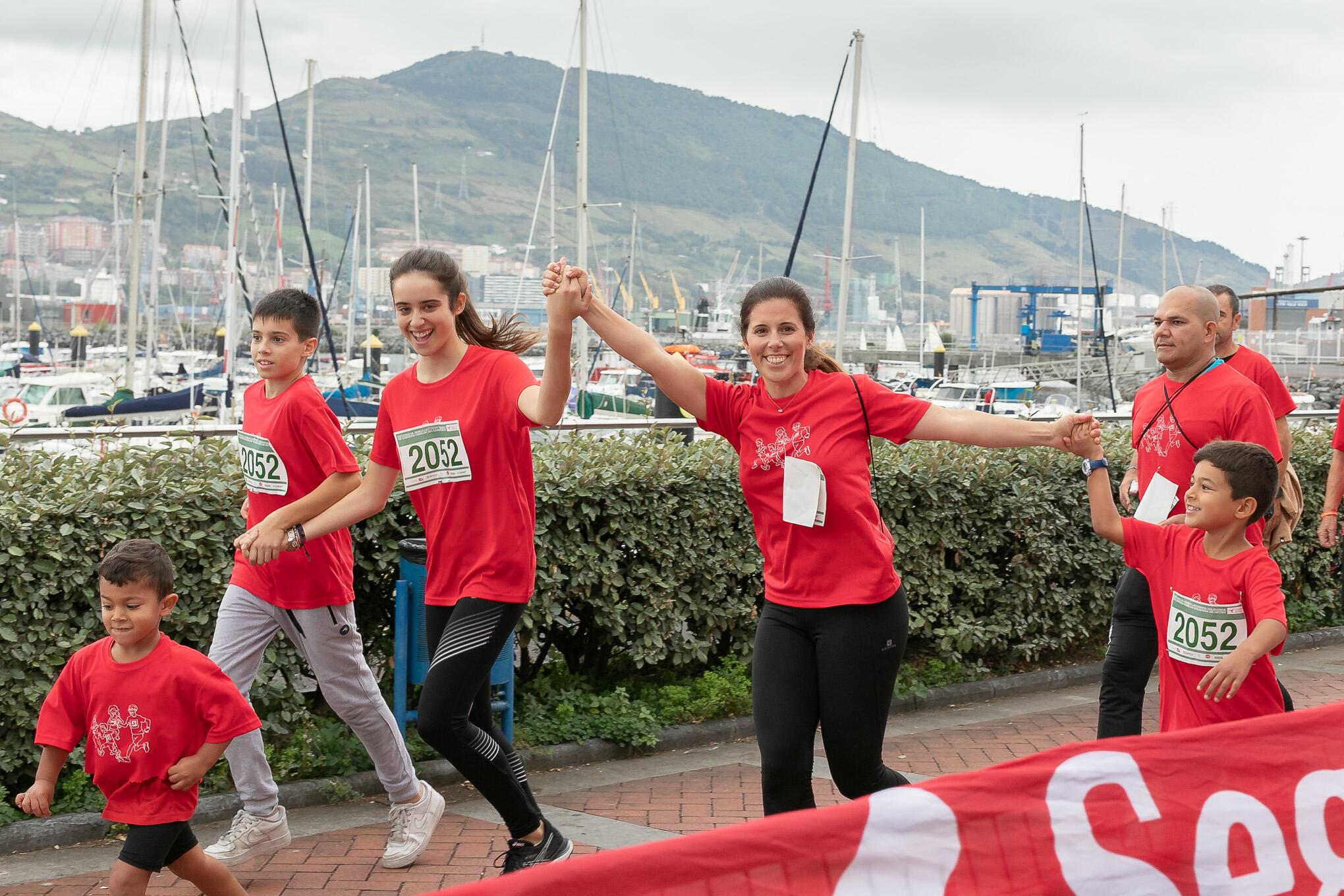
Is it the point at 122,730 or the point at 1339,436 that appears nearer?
the point at 122,730

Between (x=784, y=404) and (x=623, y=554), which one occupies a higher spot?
(x=784, y=404)

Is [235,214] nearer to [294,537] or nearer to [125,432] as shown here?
[125,432]

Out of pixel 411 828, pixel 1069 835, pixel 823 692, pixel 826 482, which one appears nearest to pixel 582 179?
pixel 411 828

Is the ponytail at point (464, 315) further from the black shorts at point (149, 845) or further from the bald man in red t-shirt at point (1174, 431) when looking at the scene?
the bald man in red t-shirt at point (1174, 431)

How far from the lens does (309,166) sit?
40.7 metres

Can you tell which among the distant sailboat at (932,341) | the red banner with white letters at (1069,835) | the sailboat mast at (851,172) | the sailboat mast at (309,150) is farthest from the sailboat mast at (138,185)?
the distant sailboat at (932,341)

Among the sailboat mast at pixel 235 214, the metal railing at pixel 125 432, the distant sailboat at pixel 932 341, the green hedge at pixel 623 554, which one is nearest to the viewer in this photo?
the green hedge at pixel 623 554

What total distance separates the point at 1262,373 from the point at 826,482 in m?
3.10

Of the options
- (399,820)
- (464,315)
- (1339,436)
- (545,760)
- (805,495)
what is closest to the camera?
(805,495)

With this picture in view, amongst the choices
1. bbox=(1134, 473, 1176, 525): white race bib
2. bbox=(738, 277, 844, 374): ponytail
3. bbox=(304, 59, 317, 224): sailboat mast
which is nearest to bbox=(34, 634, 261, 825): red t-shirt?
bbox=(738, 277, 844, 374): ponytail

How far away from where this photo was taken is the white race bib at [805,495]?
13.4ft

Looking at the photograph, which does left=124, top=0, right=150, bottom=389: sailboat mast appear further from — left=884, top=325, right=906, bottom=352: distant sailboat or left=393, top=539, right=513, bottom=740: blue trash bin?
left=884, top=325, right=906, bottom=352: distant sailboat

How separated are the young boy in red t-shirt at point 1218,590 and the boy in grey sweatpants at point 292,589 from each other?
2503 mm

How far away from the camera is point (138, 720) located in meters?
3.84
